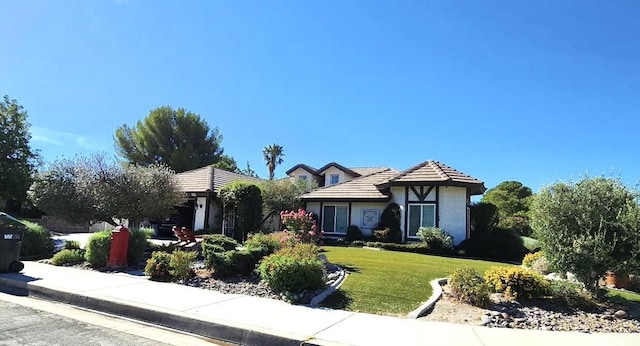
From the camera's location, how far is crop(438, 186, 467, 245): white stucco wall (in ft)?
76.2

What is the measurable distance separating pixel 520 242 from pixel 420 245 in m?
5.31

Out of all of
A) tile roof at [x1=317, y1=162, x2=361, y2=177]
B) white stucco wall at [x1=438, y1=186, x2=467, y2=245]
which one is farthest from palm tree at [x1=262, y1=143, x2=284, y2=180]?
white stucco wall at [x1=438, y1=186, x2=467, y2=245]

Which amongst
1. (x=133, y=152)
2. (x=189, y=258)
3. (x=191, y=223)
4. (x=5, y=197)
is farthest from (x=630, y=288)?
(x=133, y=152)

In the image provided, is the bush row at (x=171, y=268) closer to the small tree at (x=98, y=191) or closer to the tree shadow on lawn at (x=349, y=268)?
the tree shadow on lawn at (x=349, y=268)

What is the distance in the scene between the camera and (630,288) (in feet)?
39.4

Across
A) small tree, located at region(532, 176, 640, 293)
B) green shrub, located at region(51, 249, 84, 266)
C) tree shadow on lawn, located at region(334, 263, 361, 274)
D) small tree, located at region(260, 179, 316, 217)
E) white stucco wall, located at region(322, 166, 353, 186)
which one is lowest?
green shrub, located at region(51, 249, 84, 266)

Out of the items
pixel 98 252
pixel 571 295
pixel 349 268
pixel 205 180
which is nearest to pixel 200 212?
pixel 205 180

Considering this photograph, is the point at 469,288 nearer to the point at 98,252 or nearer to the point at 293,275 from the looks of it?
the point at 293,275

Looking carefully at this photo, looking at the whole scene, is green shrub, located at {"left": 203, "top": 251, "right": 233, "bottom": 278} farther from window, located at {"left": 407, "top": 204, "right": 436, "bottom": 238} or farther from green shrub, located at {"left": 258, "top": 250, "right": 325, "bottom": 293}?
window, located at {"left": 407, "top": 204, "right": 436, "bottom": 238}

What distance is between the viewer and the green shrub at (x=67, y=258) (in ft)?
41.0

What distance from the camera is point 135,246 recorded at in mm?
12672

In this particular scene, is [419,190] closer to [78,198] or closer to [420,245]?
[420,245]

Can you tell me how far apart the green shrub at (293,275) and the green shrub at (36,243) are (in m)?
9.93

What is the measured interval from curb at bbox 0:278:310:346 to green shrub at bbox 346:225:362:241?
60.5 feet
